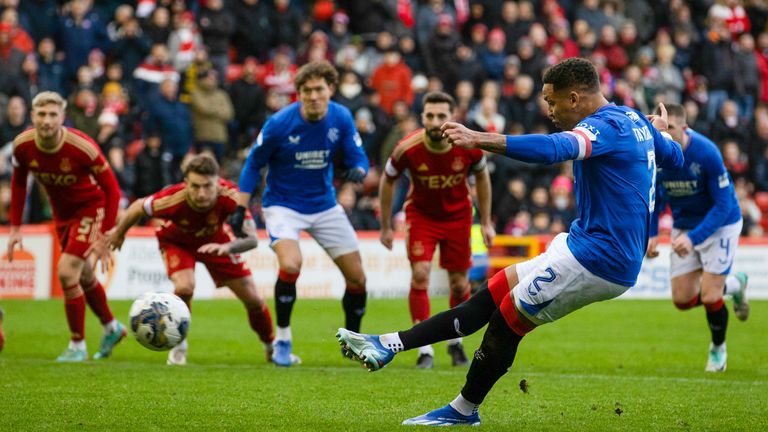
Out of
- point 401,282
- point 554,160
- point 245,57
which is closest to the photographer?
point 554,160

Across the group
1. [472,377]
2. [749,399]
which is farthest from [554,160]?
[749,399]

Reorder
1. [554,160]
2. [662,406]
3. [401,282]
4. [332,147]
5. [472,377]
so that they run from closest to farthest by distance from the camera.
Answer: [554,160]
[472,377]
[662,406]
[332,147]
[401,282]

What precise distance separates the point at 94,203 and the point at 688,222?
19.9ft

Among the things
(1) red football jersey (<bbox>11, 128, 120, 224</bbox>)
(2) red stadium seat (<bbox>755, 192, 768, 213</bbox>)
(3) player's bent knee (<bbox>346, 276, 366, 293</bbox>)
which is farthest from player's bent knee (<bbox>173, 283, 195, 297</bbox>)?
(2) red stadium seat (<bbox>755, 192, 768, 213</bbox>)

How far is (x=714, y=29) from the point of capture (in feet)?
87.1

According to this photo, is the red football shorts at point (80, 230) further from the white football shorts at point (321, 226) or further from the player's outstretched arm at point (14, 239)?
the white football shorts at point (321, 226)

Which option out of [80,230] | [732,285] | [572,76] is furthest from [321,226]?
[572,76]

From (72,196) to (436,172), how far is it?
12.2ft

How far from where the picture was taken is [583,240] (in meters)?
7.36

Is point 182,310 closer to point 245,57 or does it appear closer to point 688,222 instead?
point 688,222

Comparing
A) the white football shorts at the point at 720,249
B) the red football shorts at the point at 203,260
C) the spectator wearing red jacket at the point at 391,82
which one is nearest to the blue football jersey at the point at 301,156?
the red football shorts at the point at 203,260

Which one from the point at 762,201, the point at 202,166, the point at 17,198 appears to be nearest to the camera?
the point at 202,166

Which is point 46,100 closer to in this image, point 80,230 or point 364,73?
point 80,230

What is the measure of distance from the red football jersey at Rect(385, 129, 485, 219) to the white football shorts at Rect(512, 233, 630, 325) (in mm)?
4204
